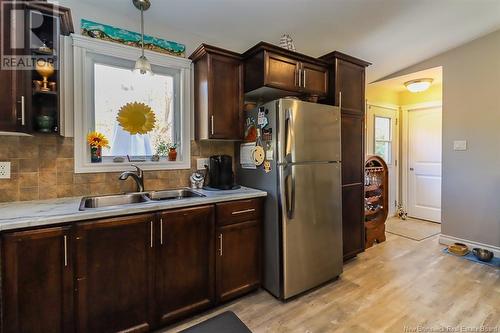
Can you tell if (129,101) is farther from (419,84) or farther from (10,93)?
(419,84)

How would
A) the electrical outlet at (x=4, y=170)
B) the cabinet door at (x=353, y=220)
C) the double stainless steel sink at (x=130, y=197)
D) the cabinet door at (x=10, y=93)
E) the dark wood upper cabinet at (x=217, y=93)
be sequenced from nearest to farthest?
the cabinet door at (x=10, y=93)
the electrical outlet at (x=4, y=170)
the double stainless steel sink at (x=130, y=197)
the dark wood upper cabinet at (x=217, y=93)
the cabinet door at (x=353, y=220)

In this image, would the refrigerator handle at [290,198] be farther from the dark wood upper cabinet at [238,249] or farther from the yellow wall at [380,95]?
the yellow wall at [380,95]

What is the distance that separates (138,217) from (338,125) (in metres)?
1.98

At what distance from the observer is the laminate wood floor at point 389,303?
6.15ft

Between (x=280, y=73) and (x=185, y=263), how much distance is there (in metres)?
1.86

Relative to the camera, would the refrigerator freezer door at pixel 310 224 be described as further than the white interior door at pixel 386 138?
No

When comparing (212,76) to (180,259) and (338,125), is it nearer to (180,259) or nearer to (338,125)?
(338,125)

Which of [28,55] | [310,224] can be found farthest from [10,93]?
[310,224]

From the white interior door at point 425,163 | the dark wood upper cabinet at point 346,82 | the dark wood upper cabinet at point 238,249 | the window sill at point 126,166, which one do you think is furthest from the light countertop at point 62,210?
the white interior door at point 425,163

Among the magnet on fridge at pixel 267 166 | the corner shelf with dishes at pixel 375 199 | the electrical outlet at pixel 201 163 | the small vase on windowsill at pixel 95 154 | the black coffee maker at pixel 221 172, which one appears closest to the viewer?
the small vase on windowsill at pixel 95 154

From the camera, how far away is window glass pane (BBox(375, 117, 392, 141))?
4.54 m

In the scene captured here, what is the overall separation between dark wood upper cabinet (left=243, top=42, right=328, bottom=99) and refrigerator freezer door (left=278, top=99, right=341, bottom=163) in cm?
34

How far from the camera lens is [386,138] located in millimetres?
4711

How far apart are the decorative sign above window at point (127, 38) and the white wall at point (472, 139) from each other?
3581 mm
